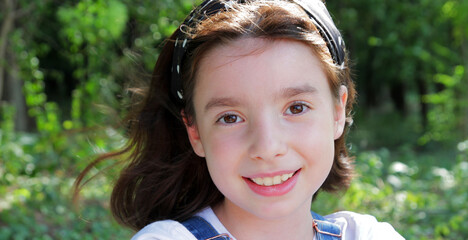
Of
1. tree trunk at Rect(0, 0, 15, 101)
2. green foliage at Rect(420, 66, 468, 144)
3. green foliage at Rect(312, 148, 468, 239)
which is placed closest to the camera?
green foliage at Rect(312, 148, 468, 239)

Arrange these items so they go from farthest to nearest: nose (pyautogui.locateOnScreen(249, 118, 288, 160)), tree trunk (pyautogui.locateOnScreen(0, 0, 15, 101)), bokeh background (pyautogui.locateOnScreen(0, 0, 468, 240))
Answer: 1. tree trunk (pyautogui.locateOnScreen(0, 0, 15, 101))
2. bokeh background (pyautogui.locateOnScreen(0, 0, 468, 240))
3. nose (pyautogui.locateOnScreen(249, 118, 288, 160))

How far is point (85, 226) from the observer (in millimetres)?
3752

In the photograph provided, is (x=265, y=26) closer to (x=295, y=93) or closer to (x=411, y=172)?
(x=295, y=93)

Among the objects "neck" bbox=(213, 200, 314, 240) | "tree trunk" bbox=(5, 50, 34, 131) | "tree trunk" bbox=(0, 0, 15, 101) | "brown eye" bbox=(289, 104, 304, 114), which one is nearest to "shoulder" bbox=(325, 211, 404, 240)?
"neck" bbox=(213, 200, 314, 240)

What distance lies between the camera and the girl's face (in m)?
1.38

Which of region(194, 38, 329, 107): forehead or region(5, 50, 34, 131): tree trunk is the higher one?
region(194, 38, 329, 107): forehead

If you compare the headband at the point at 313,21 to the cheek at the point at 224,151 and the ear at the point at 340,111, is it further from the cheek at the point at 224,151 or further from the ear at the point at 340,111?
the cheek at the point at 224,151

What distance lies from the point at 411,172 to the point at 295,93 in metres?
4.04

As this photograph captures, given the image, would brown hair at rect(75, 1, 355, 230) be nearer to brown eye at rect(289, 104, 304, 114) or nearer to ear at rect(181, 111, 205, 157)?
ear at rect(181, 111, 205, 157)

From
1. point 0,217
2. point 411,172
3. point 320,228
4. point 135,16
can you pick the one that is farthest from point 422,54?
point 320,228

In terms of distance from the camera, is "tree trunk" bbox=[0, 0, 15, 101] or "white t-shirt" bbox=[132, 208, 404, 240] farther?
"tree trunk" bbox=[0, 0, 15, 101]

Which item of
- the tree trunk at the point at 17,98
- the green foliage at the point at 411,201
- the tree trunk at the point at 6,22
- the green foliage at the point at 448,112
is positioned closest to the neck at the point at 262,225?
the green foliage at the point at 411,201

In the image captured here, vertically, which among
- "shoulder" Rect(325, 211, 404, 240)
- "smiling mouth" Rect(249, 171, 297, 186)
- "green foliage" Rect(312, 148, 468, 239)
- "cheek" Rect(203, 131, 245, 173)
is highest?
"cheek" Rect(203, 131, 245, 173)

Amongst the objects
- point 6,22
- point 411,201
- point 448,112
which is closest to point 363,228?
point 411,201
